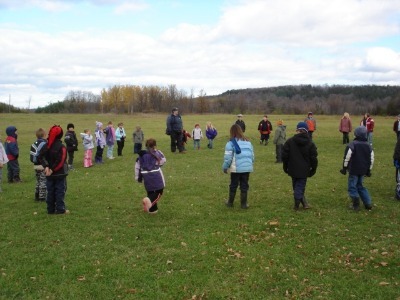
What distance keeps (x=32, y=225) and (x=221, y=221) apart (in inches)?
180

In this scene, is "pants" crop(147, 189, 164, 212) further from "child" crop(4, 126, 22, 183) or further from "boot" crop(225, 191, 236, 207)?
"child" crop(4, 126, 22, 183)

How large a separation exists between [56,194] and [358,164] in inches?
311

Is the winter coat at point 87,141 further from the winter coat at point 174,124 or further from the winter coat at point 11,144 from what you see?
the winter coat at point 174,124

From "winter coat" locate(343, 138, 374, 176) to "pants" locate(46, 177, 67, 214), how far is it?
7.40m

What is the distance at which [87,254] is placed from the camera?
24.7ft

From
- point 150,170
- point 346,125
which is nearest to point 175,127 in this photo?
point 346,125

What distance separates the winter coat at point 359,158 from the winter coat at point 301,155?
0.86 m

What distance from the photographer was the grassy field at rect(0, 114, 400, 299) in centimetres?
617

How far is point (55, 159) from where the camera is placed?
9914 millimetres

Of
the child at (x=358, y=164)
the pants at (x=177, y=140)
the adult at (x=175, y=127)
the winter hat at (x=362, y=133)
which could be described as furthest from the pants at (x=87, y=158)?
the winter hat at (x=362, y=133)

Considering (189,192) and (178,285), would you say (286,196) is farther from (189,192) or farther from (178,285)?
(178,285)

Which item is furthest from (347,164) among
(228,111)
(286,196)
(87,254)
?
(228,111)

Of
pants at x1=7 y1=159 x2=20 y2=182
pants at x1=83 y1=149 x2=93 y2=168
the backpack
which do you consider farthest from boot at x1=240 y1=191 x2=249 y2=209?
pants at x1=83 y1=149 x2=93 y2=168

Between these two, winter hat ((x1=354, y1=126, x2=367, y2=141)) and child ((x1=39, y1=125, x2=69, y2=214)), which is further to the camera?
winter hat ((x1=354, y1=126, x2=367, y2=141))
